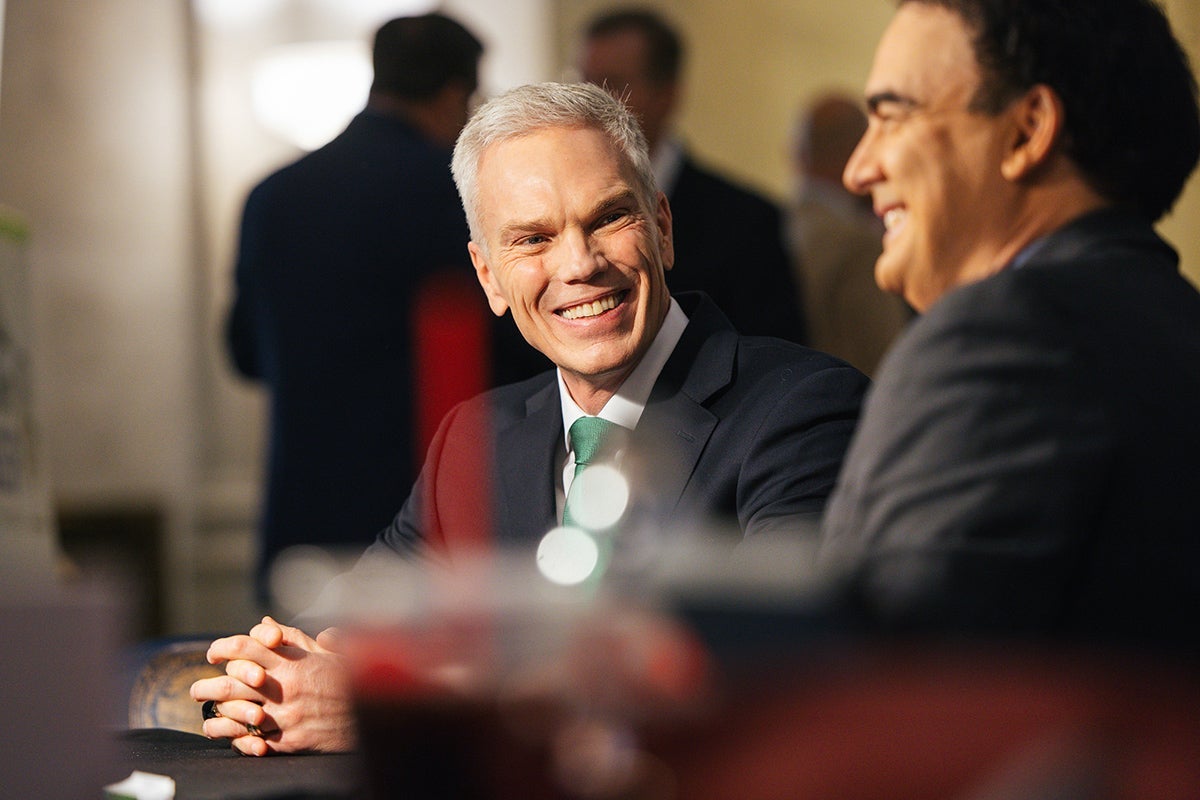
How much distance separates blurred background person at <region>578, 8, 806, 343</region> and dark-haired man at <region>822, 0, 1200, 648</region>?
1.79 ft

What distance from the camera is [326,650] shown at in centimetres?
156

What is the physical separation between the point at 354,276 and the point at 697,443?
1.22 metres

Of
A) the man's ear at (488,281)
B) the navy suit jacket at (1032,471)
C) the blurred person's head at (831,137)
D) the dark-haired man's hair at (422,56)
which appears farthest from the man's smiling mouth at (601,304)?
the blurred person's head at (831,137)

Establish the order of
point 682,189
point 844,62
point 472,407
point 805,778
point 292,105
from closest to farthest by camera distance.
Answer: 1. point 805,778
2. point 472,407
3. point 682,189
4. point 292,105
5. point 844,62

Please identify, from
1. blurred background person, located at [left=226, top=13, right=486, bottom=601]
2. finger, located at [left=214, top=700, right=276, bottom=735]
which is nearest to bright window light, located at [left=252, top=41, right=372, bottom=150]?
blurred background person, located at [left=226, top=13, right=486, bottom=601]

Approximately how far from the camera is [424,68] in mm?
2465

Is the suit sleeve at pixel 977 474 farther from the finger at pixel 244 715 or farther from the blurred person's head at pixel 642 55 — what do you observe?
the blurred person's head at pixel 642 55

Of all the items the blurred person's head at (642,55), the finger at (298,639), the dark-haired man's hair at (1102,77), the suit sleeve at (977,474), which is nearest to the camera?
the suit sleeve at (977,474)

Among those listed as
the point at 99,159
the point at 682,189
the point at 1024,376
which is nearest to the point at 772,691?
the point at 1024,376

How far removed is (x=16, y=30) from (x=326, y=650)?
183 inches

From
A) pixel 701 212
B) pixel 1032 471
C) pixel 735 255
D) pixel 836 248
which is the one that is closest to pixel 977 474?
pixel 1032 471

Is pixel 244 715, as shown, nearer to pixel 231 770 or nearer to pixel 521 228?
pixel 231 770

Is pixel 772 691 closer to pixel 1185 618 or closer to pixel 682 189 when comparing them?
pixel 1185 618

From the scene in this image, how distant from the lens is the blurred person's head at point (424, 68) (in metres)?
2.42
